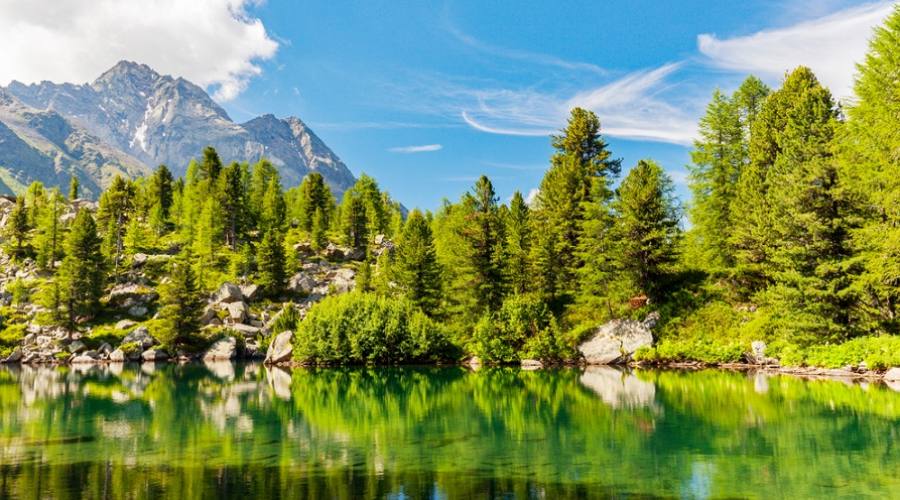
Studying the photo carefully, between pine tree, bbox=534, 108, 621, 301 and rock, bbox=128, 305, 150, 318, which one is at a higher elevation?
pine tree, bbox=534, 108, 621, 301

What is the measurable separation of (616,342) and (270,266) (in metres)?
57.7

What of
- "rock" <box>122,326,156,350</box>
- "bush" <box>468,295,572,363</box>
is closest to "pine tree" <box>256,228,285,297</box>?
"rock" <box>122,326,156,350</box>

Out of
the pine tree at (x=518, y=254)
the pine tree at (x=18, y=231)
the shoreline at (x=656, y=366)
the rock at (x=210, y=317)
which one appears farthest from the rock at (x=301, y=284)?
the pine tree at (x=18, y=231)

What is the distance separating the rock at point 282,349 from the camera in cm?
6762

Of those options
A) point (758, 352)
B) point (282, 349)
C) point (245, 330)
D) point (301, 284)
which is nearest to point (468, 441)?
point (758, 352)

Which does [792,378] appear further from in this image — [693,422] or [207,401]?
[207,401]

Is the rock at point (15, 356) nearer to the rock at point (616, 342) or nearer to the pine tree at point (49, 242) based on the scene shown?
the pine tree at point (49, 242)

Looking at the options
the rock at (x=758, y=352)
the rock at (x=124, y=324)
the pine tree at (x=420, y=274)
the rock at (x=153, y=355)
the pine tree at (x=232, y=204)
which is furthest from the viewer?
the pine tree at (x=232, y=204)

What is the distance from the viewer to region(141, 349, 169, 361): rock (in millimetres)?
75688

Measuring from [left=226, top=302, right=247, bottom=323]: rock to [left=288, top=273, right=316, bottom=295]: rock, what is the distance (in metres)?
9.86

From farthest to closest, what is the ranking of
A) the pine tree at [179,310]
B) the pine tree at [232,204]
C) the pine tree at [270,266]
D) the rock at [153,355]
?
1. the pine tree at [232,204]
2. the pine tree at [270,266]
3. the pine tree at [179,310]
4. the rock at [153,355]

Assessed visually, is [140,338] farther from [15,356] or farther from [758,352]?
[758,352]

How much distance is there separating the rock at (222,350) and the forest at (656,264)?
4284 millimetres

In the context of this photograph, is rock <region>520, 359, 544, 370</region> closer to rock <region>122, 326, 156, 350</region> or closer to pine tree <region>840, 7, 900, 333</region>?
pine tree <region>840, 7, 900, 333</region>
